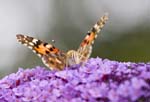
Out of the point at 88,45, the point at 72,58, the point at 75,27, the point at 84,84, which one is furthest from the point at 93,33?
the point at 75,27

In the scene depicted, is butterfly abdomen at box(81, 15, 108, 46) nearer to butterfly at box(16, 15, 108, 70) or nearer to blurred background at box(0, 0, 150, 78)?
butterfly at box(16, 15, 108, 70)

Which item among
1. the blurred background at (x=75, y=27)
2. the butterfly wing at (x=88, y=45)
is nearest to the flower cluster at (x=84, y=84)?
the butterfly wing at (x=88, y=45)

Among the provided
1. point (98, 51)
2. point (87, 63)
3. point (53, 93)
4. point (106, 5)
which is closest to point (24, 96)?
point (53, 93)

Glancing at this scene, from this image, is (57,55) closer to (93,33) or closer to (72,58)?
(72,58)

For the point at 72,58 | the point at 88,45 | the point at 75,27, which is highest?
the point at 75,27

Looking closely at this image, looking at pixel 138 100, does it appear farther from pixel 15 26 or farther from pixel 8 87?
pixel 15 26

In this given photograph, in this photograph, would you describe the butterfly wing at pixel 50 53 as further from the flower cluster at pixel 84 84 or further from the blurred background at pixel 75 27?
the blurred background at pixel 75 27
